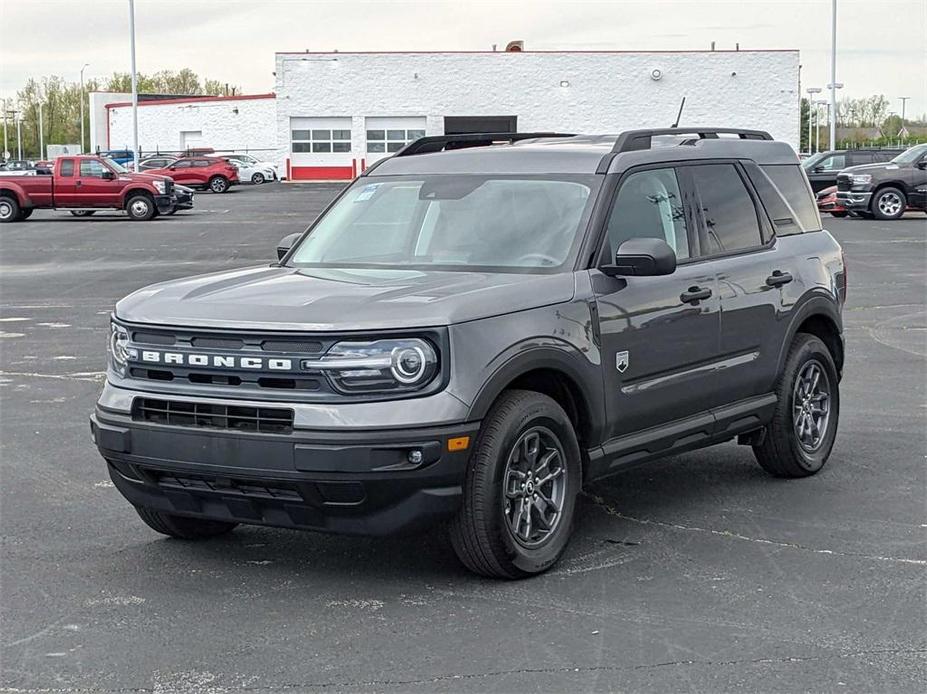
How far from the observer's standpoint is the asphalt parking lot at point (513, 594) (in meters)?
4.81

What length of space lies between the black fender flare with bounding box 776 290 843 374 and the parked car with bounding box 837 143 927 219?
28.0m

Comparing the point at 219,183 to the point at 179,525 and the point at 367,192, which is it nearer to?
the point at 367,192

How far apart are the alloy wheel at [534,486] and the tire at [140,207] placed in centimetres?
3334

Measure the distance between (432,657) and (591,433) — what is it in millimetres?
1643

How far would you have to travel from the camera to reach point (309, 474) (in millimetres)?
5375

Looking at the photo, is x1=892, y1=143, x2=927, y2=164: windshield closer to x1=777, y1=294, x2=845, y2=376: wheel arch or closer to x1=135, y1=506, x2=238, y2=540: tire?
x1=777, y1=294, x2=845, y2=376: wheel arch

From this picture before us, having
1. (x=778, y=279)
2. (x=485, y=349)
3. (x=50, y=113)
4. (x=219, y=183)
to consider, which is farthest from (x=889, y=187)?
(x=50, y=113)

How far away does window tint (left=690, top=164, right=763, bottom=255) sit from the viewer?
7.29 m

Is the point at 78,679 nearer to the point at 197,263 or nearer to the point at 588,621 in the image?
the point at 588,621

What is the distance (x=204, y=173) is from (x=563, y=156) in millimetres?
56284

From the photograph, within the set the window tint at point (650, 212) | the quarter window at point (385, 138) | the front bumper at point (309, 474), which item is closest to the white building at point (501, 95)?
the quarter window at point (385, 138)

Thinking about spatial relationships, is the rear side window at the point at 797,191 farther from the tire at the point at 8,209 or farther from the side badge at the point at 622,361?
the tire at the point at 8,209

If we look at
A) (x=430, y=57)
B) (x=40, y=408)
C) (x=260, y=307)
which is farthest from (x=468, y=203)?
(x=430, y=57)

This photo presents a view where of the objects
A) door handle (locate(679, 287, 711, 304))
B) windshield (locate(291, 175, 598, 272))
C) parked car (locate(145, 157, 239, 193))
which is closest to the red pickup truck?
parked car (locate(145, 157, 239, 193))
